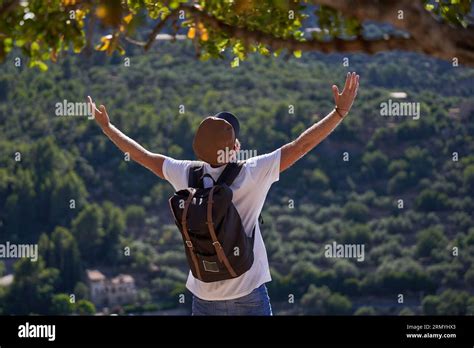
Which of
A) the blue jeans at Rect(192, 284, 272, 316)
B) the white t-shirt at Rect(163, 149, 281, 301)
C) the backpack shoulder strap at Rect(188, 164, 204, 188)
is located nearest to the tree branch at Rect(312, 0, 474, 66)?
the white t-shirt at Rect(163, 149, 281, 301)

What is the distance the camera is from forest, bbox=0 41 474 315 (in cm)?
2308

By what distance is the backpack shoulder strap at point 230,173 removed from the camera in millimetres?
4172

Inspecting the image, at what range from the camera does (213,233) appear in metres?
4.06

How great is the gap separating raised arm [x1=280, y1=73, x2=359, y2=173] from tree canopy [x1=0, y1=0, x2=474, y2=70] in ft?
0.91

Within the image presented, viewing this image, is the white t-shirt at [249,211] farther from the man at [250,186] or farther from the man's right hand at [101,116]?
the man's right hand at [101,116]

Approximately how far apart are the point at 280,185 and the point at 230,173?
19555mm

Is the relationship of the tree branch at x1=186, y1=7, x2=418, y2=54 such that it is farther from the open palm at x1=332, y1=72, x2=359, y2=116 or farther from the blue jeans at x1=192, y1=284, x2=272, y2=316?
the blue jeans at x1=192, y1=284, x2=272, y2=316

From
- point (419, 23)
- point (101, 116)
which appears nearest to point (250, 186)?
point (101, 116)

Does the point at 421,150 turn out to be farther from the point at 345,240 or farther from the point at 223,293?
the point at 223,293

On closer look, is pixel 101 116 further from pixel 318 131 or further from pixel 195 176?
pixel 318 131

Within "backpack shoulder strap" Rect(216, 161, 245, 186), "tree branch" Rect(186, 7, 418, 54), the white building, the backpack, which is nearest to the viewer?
the backpack

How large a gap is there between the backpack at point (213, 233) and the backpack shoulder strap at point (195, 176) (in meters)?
0.11

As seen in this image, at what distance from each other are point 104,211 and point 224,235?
67.6 feet

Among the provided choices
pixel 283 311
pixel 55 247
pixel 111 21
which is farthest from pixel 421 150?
pixel 111 21
